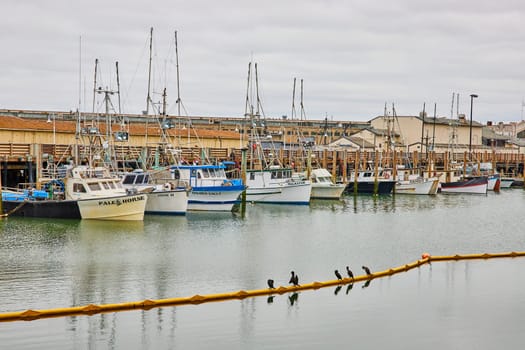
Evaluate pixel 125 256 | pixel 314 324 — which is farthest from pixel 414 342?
pixel 125 256

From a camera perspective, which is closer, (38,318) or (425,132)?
(38,318)

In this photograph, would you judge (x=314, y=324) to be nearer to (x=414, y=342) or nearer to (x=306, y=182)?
(x=414, y=342)

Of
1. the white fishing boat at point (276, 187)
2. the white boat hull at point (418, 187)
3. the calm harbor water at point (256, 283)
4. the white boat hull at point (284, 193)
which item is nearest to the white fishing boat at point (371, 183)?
the white boat hull at point (418, 187)

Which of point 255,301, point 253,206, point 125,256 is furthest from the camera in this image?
point 253,206

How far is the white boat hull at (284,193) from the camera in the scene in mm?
58875

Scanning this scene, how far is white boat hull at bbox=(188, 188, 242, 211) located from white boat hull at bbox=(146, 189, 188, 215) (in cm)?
327

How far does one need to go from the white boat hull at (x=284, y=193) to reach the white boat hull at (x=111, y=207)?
17.1m

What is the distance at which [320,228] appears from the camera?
1710 inches

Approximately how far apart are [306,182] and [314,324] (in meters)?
38.6

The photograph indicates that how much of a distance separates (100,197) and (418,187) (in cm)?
4135

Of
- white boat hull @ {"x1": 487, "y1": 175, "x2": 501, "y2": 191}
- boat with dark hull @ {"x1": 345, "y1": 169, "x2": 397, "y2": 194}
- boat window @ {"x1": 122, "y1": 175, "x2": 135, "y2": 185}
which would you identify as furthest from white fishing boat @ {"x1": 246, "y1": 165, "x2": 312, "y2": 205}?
white boat hull @ {"x1": 487, "y1": 175, "x2": 501, "y2": 191}

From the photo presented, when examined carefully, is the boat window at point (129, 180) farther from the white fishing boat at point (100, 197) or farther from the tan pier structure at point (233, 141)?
the white fishing boat at point (100, 197)

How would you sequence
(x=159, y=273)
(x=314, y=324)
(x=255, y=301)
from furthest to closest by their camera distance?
(x=159, y=273) < (x=255, y=301) < (x=314, y=324)

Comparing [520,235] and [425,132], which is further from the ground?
[425,132]
